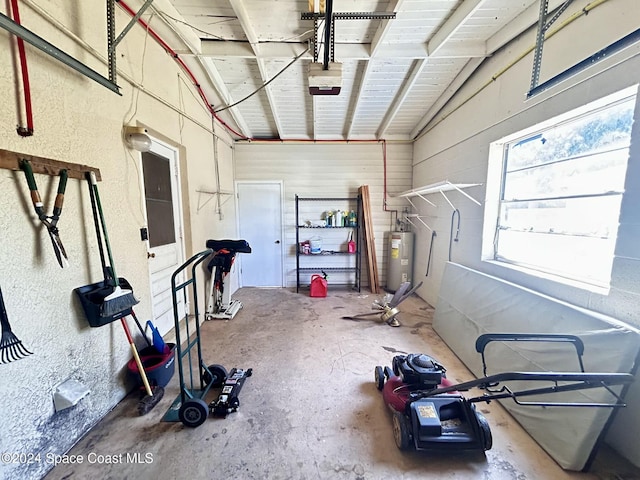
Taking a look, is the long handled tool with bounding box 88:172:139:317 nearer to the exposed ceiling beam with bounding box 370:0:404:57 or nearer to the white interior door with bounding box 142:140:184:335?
the white interior door with bounding box 142:140:184:335

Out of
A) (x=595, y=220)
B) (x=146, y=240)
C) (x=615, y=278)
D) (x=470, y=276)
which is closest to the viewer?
(x=615, y=278)

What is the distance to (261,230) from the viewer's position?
485cm

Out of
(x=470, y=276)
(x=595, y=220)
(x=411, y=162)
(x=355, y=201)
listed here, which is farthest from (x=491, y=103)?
(x=355, y=201)

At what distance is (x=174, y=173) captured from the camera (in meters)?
2.86

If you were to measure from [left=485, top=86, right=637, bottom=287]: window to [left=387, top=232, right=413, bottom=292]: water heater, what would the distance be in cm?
196

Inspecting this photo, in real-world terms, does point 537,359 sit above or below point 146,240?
below

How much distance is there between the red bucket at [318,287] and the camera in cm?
441

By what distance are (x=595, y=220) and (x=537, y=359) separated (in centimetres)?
102

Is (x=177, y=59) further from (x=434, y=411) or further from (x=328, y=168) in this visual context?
(x=434, y=411)

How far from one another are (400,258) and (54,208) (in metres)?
4.36

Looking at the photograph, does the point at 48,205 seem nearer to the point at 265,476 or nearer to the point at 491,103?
the point at 265,476

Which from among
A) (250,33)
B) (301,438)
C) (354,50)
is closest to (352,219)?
(354,50)

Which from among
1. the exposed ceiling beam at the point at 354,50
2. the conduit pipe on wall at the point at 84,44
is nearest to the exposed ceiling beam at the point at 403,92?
the exposed ceiling beam at the point at 354,50

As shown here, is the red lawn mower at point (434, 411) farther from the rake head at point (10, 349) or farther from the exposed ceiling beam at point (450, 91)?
the exposed ceiling beam at point (450, 91)
